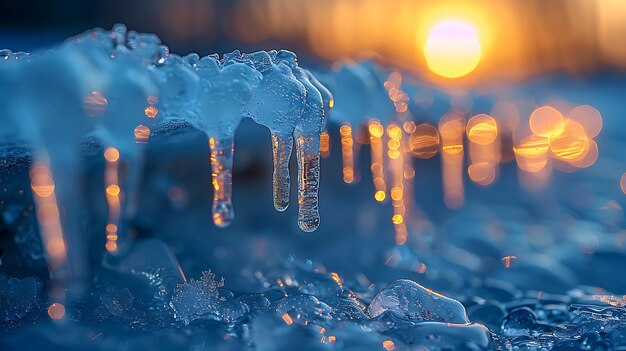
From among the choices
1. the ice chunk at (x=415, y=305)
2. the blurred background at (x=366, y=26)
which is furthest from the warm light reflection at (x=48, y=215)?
the blurred background at (x=366, y=26)

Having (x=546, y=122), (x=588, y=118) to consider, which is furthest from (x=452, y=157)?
(x=588, y=118)

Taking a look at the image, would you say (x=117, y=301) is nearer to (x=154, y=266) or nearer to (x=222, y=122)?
(x=154, y=266)

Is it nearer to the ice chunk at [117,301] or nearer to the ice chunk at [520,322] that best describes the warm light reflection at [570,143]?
the ice chunk at [520,322]

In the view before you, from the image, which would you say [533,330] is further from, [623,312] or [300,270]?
[300,270]

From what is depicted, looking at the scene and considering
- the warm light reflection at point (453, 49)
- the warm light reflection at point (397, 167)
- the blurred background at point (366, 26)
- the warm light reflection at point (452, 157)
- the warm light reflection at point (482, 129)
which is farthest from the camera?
the warm light reflection at point (453, 49)

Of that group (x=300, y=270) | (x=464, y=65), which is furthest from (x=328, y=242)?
(x=464, y=65)

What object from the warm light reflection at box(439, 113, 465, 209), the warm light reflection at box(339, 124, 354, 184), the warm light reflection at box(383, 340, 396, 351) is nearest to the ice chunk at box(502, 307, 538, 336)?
the warm light reflection at box(383, 340, 396, 351)
